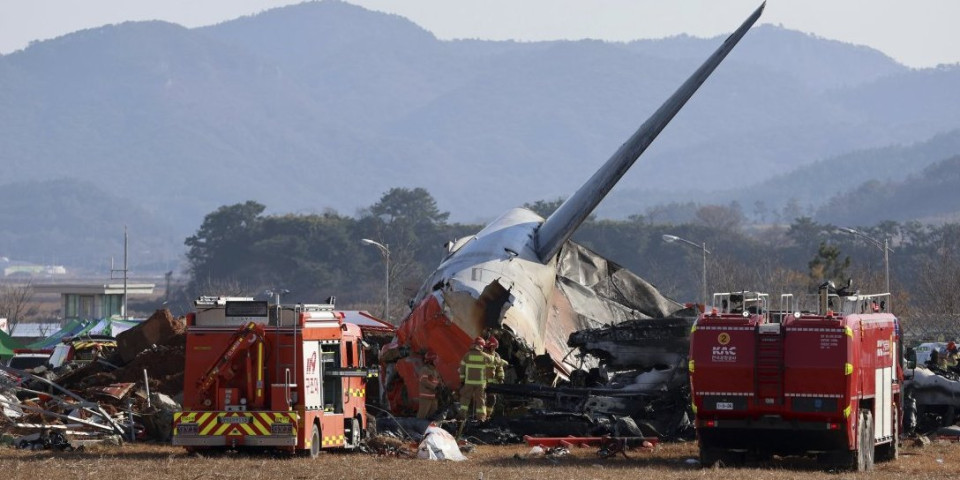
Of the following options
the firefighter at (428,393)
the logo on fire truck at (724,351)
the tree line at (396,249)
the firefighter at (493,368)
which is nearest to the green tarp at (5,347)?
the firefighter at (428,393)

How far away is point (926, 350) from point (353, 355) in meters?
26.7

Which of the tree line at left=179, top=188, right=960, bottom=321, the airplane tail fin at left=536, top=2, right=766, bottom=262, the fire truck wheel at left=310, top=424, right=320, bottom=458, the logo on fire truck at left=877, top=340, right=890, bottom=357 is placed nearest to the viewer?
the fire truck wheel at left=310, top=424, right=320, bottom=458

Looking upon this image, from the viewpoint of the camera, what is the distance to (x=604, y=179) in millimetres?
41938

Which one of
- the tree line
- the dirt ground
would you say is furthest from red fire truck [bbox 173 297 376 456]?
the tree line

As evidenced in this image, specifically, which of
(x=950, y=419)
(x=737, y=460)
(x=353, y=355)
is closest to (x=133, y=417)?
(x=353, y=355)

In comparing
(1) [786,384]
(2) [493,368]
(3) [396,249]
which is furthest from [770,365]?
(3) [396,249]

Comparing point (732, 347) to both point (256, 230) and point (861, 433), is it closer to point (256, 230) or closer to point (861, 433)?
point (861, 433)

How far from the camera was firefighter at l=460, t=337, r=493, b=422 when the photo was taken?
33562 mm

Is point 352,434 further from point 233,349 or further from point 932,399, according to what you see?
point 932,399

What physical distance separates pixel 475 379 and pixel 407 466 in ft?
25.0

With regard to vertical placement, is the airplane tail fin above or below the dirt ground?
above

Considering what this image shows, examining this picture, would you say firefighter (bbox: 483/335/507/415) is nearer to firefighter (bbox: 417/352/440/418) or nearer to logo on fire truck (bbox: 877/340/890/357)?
firefighter (bbox: 417/352/440/418)

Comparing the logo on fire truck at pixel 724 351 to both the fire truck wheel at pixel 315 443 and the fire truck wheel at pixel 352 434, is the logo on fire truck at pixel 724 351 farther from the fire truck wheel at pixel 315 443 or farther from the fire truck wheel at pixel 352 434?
the fire truck wheel at pixel 352 434

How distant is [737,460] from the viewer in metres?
27.5
